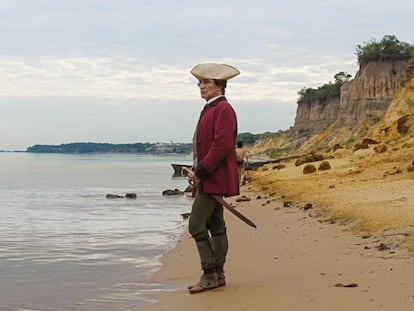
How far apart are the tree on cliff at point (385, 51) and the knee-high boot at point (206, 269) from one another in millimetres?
63640

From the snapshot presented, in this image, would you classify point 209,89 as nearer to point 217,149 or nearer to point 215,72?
point 215,72

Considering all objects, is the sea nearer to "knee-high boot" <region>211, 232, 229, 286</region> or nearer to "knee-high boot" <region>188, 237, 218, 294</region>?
"knee-high boot" <region>188, 237, 218, 294</region>

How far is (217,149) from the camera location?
19.6ft

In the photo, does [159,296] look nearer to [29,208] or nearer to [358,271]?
[358,271]

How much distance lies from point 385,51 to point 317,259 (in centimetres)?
6402

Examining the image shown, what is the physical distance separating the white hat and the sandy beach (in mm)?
Result: 1833

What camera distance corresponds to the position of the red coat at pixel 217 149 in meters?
6.00

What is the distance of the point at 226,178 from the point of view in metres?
6.12

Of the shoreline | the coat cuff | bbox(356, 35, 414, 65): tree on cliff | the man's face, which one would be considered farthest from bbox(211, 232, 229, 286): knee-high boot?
bbox(356, 35, 414, 65): tree on cliff

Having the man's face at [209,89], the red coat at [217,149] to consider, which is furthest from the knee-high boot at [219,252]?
the man's face at [209,89]

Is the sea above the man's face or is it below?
below

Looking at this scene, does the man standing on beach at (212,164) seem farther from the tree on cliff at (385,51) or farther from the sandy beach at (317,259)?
the tree on cliff at (385,51)

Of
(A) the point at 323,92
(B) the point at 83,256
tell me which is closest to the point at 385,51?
(A) the point at 323,92

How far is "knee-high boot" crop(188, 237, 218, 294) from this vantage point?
242 inches
